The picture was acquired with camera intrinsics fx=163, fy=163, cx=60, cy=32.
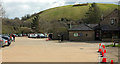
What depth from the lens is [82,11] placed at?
404ft

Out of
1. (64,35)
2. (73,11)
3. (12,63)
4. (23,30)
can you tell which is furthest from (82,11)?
(12,63)

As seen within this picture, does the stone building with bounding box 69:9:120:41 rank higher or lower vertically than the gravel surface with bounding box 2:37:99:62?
higher

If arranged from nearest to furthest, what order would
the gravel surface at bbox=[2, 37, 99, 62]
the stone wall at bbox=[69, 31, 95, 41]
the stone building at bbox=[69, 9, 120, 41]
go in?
the gravel surface at bbox=[2, 37, 99, 62]
the stone building at bbox=[69, 9, 120, 41]
the stone wall at bbox=[69, 31, 95, 41]

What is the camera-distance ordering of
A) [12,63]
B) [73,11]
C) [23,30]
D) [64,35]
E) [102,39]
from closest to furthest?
[12,63]
[102,39]
[64,35]
[23,30]
[73,11]

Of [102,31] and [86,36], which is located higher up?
[102,31]

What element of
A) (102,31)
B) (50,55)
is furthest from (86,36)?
(50,55)

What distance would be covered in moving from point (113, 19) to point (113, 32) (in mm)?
3145

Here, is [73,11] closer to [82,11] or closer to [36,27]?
[82,11]

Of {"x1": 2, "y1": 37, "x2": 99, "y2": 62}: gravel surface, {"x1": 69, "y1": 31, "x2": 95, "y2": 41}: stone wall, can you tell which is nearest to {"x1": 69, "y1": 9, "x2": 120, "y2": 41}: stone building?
{"x1": 69, "y1": 31, "x2": 95, "y2": 41}: stone wall

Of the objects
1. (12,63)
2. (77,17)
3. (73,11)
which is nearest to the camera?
(12,63)

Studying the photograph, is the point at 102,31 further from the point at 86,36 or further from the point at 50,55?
the point at 50,55

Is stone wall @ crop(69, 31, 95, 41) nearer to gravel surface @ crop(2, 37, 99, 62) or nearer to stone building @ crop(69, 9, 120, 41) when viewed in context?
stone building @ crop(69, 9, 120, 41)

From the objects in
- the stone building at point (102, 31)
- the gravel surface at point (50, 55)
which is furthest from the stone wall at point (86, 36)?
the gravel surface at point (50, 55)

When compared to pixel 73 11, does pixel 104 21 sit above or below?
below
